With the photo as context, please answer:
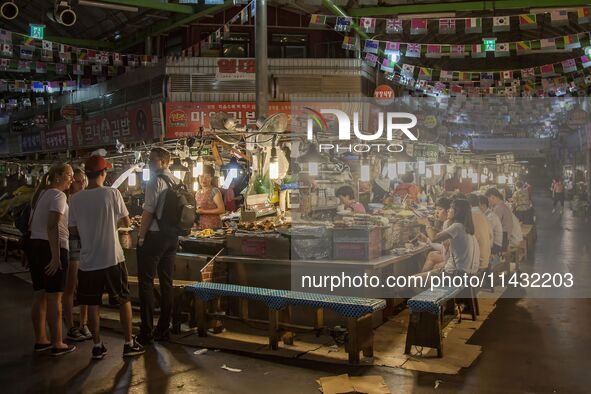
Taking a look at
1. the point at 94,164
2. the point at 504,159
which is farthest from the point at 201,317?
the point at 504,159

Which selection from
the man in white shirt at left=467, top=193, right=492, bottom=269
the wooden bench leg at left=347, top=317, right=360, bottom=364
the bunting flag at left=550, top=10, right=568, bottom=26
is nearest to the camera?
the wooden bench leg at left=347, top=317, right=360, bottom=364

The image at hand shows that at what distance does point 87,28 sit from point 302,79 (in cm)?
906

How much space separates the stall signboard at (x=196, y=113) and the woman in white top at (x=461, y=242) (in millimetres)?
9957

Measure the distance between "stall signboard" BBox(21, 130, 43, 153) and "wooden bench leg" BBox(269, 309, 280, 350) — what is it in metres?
24.0

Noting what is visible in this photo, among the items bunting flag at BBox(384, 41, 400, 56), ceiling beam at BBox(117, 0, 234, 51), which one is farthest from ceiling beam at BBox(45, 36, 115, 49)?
bunting flag at BBox(384, 41, 400, 56)

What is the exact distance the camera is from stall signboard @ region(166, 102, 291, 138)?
1748 centimetres

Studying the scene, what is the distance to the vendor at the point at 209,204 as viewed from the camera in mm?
10109

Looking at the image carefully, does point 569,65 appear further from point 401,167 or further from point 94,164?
point 94,164

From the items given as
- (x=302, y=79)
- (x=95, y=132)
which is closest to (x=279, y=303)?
(x=302, y=79)

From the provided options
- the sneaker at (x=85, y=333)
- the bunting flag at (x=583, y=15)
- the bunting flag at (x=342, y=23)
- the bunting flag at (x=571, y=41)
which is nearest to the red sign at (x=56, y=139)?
the bunting flag at (x=342, y=23)

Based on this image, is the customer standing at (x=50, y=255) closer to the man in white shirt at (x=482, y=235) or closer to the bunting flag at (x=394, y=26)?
the man in white shirt at (x=482, y=235)

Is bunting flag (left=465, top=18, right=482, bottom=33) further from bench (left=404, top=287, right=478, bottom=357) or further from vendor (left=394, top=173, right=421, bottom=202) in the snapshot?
bench (left=404, top=287, right=478, bottom=357)

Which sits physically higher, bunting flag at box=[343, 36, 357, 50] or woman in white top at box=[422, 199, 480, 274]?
bunting flag at box=[343, 36, 357, 50]

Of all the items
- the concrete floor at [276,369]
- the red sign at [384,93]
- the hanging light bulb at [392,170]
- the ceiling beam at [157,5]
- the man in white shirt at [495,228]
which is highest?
the ceiling beam at [157,5]
